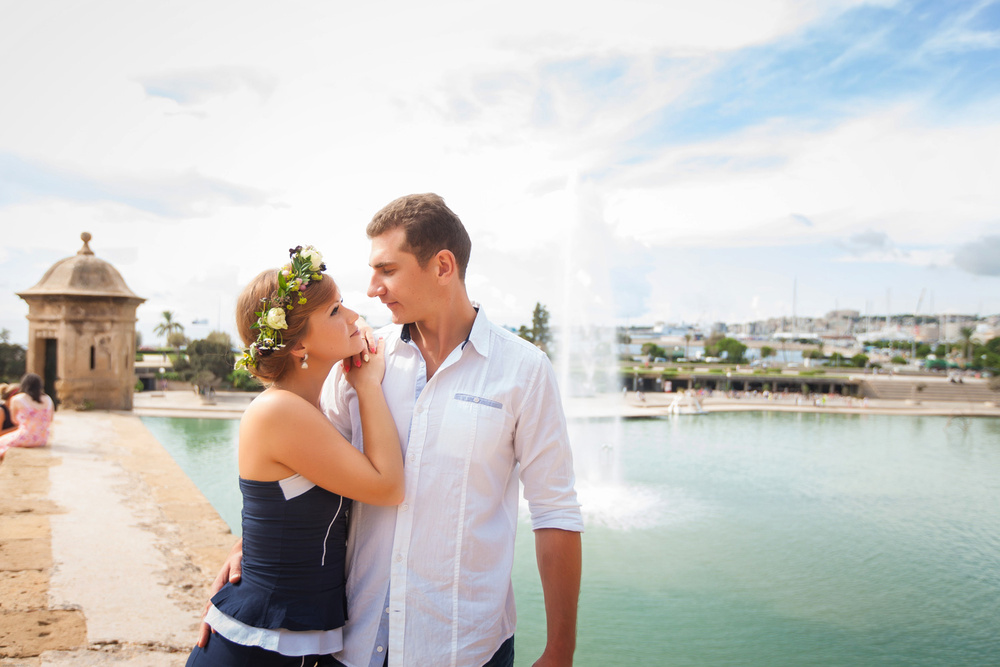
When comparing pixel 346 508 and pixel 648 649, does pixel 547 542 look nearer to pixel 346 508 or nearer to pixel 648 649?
pixel 346 508

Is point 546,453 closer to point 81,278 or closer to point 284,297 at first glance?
point 284,297

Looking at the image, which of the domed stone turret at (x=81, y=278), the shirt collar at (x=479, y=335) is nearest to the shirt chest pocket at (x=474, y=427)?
the shirt collar at (x=479, y=335)

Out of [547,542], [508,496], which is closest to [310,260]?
[508,496]

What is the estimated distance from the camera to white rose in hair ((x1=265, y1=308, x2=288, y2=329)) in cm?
179

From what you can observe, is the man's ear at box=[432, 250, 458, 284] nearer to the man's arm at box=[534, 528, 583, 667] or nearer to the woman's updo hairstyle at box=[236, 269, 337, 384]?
the woman's updo hairstyle at box=[236, 269, 337, 384]

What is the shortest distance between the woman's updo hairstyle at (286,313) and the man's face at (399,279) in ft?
0.50

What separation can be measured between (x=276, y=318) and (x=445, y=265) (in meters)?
0.51

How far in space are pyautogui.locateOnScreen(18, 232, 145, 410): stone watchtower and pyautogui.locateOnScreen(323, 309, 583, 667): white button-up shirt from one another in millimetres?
17185

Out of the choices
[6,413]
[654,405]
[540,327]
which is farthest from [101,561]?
[540,327]

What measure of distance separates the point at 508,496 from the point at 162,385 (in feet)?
138

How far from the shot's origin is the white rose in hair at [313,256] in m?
1.86

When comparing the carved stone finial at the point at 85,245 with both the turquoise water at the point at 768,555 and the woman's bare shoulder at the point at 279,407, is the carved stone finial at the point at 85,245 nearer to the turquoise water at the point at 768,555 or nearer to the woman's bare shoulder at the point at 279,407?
the turquoise water at the point at 768,555

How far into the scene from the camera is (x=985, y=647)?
7.82m

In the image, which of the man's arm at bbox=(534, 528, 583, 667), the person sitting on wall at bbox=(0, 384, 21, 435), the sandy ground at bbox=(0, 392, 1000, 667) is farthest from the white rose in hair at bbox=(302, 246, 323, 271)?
the person sitting on wall at bbox=(0, 384, 21, 435)
